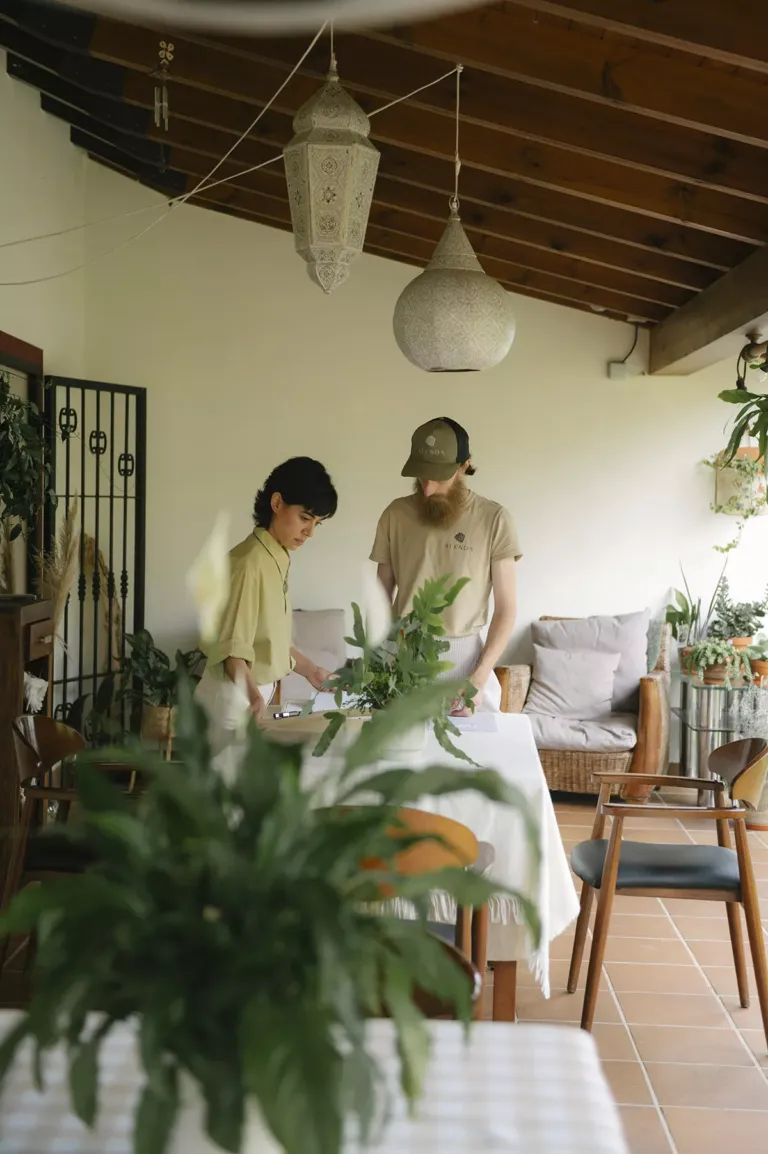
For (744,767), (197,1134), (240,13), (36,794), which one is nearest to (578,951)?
(744,767)

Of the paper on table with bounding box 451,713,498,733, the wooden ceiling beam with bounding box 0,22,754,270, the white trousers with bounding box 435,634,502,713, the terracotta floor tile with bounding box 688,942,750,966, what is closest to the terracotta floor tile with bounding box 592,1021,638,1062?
the terracotta floor tile with bounding box 688,942,750,966

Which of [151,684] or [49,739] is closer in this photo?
[49,739]

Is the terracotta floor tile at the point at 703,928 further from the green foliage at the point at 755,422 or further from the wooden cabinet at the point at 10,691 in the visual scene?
the wooden cabinet at the point at 10,691

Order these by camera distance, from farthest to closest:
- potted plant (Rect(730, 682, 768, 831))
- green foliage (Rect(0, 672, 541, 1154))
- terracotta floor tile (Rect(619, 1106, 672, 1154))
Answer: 1. potted plant (Rect(730, 682, 768, 831))
2. terracotta floor tile (Rect(619, 1106, 672, 1154))
3. green foliage (Rect(0, 672, 541, 1154))

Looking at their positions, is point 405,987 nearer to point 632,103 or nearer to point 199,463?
point 632,103

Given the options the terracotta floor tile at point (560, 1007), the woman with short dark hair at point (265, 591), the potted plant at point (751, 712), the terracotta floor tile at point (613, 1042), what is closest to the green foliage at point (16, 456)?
the woman with short dark hair at point (265, 591)

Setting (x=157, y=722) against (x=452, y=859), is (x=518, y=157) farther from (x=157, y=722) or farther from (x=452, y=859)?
(x=157, y=722)

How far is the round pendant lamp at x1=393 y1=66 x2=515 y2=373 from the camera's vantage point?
13.2 ft

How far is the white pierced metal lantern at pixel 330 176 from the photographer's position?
345cm

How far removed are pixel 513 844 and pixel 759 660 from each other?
3.94 m

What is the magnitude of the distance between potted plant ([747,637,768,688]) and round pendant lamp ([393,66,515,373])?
3.18 metres

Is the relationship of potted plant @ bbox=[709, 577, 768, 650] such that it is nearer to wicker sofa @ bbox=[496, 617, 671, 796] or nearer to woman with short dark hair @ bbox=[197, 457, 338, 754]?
wicker sofa @ bbox=[496, 617, 671, 796]

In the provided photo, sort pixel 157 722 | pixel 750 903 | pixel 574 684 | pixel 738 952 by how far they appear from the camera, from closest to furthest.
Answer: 1. pixel 750 903
2. pixel 738 952
3. pixel 157 722
4. pixel 574 684

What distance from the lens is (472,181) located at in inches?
215
